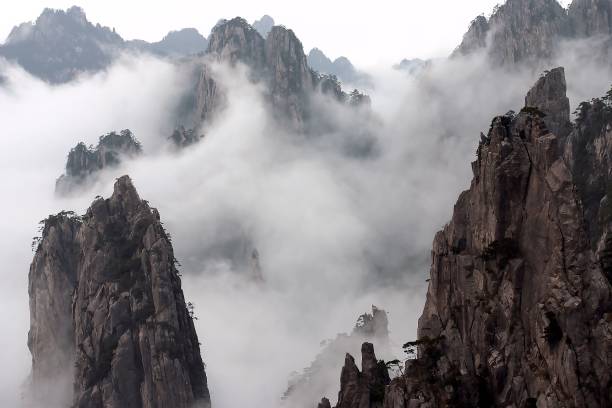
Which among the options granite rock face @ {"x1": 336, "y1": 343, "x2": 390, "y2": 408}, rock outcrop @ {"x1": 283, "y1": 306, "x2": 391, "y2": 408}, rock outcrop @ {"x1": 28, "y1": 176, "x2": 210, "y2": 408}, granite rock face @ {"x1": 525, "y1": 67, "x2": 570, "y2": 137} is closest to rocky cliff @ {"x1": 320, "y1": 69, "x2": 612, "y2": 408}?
granite rock face @ {"x1": 336, "y1": 343, "x2": 390, "y2": 408}

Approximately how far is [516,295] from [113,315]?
77.2 m

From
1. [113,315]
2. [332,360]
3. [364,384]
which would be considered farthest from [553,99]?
[113,315]

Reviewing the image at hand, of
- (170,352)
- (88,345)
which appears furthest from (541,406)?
(88,345)

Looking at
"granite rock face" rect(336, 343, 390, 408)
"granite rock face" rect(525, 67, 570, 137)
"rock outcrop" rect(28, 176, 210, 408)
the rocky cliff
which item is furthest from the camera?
"granite rock face" rect(525, 67, 570, 137)

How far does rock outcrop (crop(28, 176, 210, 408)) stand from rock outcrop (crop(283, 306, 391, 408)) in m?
32.9

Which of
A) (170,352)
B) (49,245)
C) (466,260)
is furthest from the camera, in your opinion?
(49,245)

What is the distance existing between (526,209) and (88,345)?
84.7 m

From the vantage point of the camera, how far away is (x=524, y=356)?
208 ft

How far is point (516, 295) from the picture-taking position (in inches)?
2594

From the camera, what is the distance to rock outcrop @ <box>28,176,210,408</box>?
11781cm

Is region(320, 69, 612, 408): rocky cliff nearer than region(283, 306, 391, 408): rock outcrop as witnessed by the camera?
Yes

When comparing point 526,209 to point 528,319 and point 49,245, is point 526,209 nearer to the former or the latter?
point 528,319

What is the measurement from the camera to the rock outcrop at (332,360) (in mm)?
152625

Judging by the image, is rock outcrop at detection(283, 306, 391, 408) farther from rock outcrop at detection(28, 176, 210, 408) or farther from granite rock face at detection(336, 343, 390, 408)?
granite rock face at detection(336, 343, 390, 408)
